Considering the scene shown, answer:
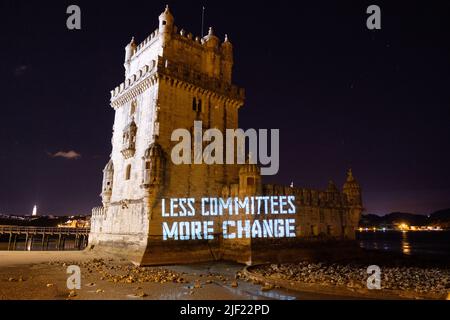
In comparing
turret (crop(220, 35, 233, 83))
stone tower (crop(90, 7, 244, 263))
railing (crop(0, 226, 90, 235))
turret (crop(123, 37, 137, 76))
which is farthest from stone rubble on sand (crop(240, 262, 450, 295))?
railing (crop(0, 226, 90, 235))

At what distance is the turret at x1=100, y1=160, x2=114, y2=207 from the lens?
31.8 m

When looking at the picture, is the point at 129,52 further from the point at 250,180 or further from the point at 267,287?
the point at 267,287

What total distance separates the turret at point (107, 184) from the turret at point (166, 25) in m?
13.0

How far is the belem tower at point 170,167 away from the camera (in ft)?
84.0

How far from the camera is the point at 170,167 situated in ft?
88.0

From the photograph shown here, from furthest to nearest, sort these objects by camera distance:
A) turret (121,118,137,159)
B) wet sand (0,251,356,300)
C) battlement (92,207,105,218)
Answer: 1. battlement (92,207,105,218)
2. turret (121,118,137,159)
3. wet sand (0,251,356,300)

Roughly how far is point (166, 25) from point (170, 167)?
12422 mm

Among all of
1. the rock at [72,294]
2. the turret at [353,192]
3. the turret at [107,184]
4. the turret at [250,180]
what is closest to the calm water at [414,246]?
the turret at [353,192]

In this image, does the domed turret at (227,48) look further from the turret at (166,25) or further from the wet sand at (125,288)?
the wet sand at (125,288)

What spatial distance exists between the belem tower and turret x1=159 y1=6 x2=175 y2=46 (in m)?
0.08

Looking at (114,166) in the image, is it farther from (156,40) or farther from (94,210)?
(156,40)

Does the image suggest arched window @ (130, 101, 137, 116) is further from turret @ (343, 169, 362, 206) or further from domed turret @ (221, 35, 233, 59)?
turret @ (343, 169, 362, 206)
